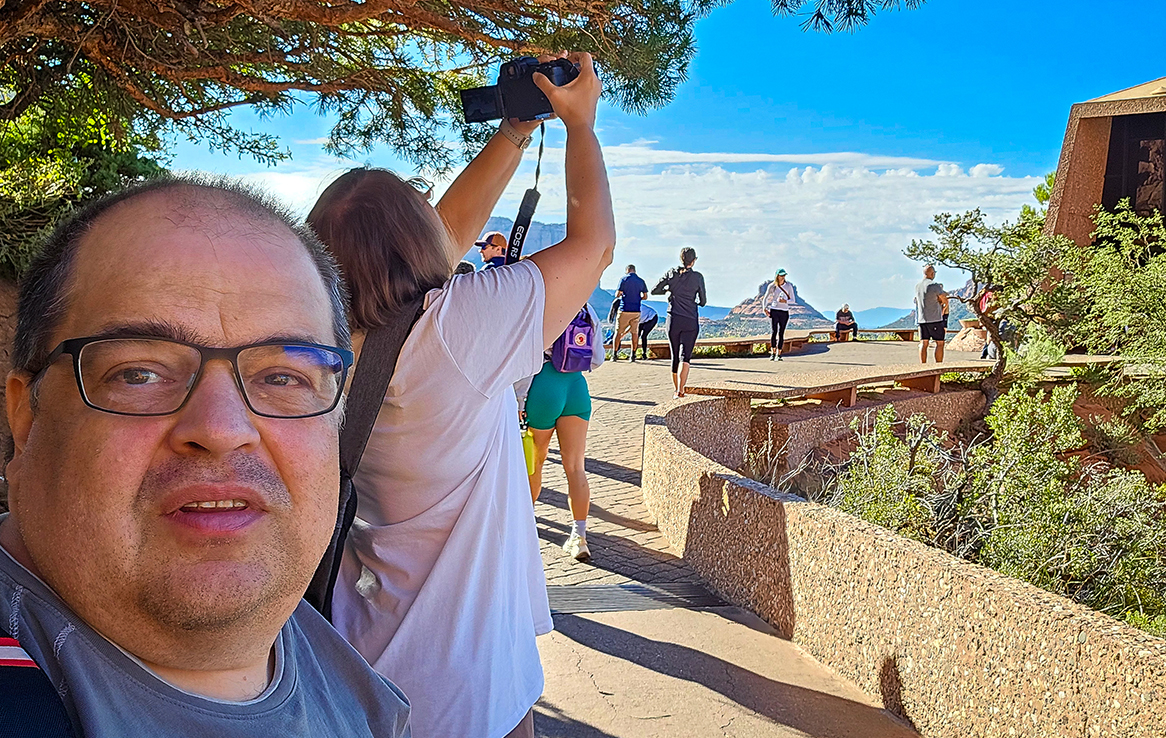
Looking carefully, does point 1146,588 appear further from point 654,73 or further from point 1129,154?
point 1129,154

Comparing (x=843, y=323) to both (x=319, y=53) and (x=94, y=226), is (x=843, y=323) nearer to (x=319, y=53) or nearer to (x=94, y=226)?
(x=319, y=53)

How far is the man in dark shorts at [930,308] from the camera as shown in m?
14.9

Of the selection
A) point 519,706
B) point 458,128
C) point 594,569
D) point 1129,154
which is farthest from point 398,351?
point 1129,154

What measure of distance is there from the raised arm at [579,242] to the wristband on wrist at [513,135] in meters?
0.35

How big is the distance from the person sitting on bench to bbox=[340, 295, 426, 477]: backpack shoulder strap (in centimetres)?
2692

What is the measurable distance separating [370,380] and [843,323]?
27.6 metres

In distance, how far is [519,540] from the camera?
194 centimetres

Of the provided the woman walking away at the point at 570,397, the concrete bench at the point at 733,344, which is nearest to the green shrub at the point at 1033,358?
the concrete bench at the point at 733,344

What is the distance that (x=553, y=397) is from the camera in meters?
5.38

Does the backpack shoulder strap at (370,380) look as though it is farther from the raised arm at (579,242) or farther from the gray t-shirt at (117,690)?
the gray t-shirt at (117,690)

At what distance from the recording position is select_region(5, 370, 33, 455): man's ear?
1.03 metres

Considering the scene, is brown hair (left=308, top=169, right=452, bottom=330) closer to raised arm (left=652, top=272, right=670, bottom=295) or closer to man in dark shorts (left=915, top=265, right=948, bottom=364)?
raised arm (left=652, top=272, right=670, bottom=295)

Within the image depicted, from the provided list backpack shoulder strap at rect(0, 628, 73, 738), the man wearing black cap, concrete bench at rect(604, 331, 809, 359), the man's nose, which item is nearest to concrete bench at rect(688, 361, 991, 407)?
the man wearing black cap

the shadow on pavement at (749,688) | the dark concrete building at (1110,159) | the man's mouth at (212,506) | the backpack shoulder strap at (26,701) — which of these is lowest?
the shadow on pavement at (749,688)
